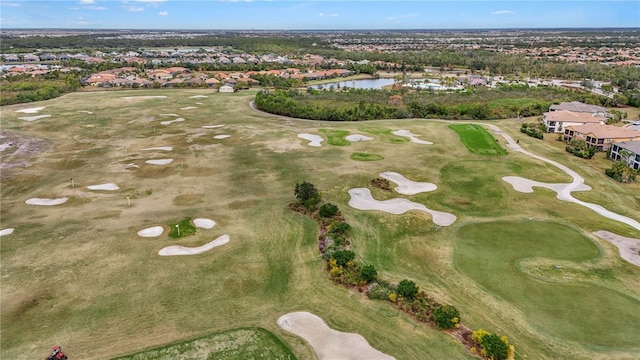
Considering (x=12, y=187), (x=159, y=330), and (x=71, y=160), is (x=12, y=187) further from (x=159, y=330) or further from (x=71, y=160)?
(x=159, y=330)

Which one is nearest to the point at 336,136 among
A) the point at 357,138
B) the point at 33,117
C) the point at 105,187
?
the point at 357,138

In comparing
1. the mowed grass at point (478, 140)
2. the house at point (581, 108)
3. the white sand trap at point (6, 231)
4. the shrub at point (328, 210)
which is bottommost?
the white sand trap at point (6, 231)

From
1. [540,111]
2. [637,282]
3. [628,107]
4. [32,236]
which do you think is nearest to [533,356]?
[637,282]

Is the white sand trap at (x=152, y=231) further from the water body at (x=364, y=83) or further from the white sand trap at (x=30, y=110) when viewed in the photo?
the water body at (x=364, y=83)

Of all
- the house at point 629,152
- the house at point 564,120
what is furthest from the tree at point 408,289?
the house at point 564,120

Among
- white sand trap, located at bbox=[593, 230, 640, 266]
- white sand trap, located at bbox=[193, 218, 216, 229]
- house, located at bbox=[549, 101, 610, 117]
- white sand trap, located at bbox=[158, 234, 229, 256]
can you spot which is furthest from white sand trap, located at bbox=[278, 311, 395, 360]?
house, located at bbox=[549, 101, 610, 117]

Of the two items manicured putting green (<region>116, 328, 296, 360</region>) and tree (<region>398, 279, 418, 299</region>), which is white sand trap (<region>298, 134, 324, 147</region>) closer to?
tree (<region>398, 279, 418, 299</region>)
